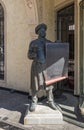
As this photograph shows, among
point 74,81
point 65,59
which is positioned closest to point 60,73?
point 65,59

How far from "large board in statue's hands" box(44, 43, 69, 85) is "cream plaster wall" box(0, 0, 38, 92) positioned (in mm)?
2222

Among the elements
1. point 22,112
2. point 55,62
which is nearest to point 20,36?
point 22,112

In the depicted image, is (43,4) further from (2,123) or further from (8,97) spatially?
(2,123)

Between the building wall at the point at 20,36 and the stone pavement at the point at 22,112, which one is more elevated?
the building wall at the point at 20,36

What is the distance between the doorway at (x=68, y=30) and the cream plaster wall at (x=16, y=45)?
98 centimetres

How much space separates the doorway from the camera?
717 centimetres

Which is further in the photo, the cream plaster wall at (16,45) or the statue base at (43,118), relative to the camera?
the cream plaster wall at (16,45)

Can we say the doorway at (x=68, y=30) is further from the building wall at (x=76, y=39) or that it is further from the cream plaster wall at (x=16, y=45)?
the cream plaster wall at (x=16, y=45)

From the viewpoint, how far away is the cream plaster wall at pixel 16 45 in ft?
24.2

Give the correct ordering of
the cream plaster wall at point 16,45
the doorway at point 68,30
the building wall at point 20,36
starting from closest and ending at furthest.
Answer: the building wall at point 20,36 < the doorway at point 68,30 < the cream plaster wall at point 16,45

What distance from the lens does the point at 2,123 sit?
16.6 ft

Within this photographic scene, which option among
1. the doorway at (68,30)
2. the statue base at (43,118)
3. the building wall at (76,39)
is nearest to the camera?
the statue base at (43,118)

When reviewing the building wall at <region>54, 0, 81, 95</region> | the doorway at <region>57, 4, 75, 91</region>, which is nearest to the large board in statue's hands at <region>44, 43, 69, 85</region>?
the building wall at <region>54, 0, 81, 95</region>

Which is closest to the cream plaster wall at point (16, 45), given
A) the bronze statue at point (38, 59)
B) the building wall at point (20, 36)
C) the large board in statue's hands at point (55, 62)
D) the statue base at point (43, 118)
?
the building wall at point (20, 36)
